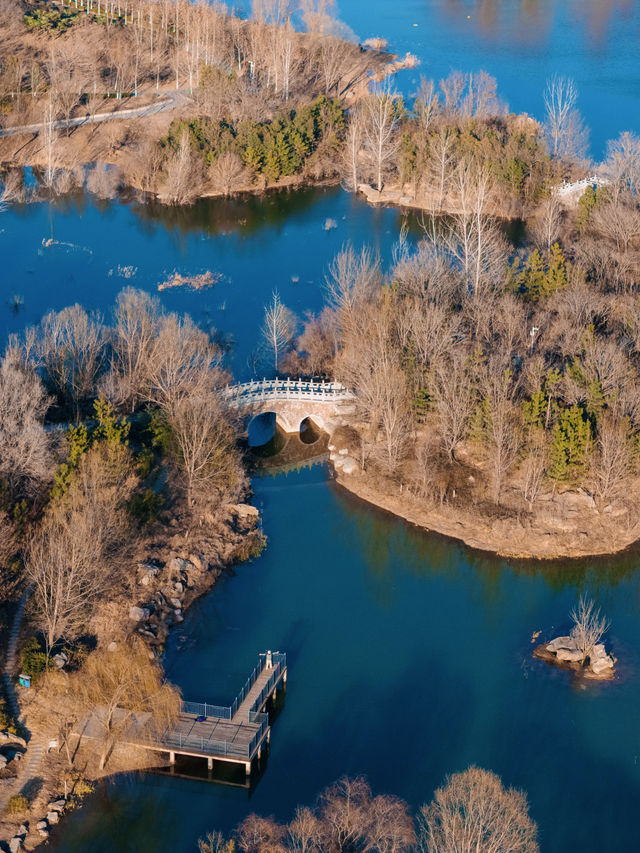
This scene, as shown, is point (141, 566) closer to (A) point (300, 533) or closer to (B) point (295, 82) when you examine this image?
(A) point (300, 533)

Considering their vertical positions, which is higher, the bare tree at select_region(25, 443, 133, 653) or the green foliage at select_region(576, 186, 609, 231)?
the green foliage at select_region(576, 186, 609, 231)

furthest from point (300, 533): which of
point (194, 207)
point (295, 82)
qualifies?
point (295, 82)

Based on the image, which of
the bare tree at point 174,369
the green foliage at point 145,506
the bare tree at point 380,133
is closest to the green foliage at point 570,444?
the bare tree at point 174,369

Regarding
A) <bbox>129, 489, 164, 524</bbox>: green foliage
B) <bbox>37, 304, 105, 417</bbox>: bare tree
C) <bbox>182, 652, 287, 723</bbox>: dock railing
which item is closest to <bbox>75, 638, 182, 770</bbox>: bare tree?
<bbox>182, 652, 287, 723</bbox>: dock railing

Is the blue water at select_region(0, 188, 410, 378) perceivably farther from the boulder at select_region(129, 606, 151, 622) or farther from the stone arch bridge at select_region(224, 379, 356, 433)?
the boulder at select_region(129, 606, 151, 622)

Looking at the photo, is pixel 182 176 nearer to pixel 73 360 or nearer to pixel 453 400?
pixel 73 360

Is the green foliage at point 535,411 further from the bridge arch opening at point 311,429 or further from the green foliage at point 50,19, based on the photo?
the green foliage at point 50,19
